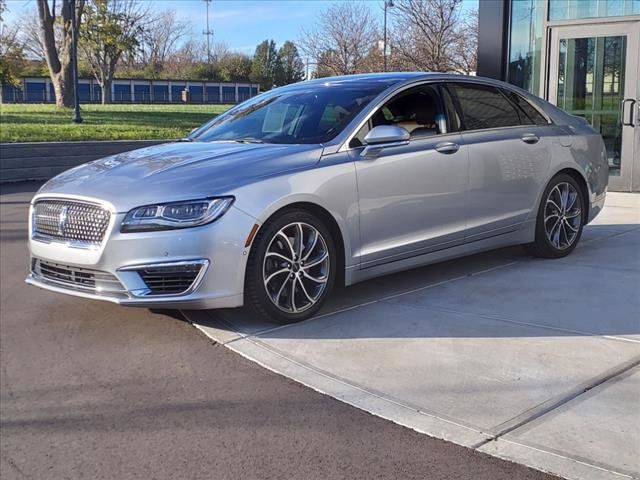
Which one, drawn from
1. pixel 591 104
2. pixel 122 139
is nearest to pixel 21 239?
pixel 591 104

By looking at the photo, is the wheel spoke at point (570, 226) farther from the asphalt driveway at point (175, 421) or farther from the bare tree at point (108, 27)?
the bare tree at point (108, 27)

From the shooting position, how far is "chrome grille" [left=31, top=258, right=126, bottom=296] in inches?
175

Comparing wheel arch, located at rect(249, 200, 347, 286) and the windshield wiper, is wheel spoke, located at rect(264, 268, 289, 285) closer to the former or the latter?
wheel arch, located at rect(249, 200, 347, 286)

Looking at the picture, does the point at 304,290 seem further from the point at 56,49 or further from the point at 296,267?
the point at 56,49

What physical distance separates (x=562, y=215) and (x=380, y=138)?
2338 millimetres

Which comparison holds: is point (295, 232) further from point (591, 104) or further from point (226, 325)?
point (591, 104)

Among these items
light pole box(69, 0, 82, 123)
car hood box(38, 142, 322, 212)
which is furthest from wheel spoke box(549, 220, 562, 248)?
light pole box(69, 0, 82, 123)

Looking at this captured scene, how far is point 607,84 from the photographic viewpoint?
1073cm

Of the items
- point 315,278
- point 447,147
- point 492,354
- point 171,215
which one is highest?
point 447,147

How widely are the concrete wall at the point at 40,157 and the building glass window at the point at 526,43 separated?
28.6ft

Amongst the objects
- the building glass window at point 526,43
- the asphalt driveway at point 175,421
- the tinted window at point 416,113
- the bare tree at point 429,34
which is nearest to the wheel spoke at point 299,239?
the asphalt driveway at point 175,421

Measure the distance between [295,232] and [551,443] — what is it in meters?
2.18

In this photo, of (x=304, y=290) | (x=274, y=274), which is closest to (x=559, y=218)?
(x=304, y=290)

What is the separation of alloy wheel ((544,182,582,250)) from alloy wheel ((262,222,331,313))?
2.46 meters
